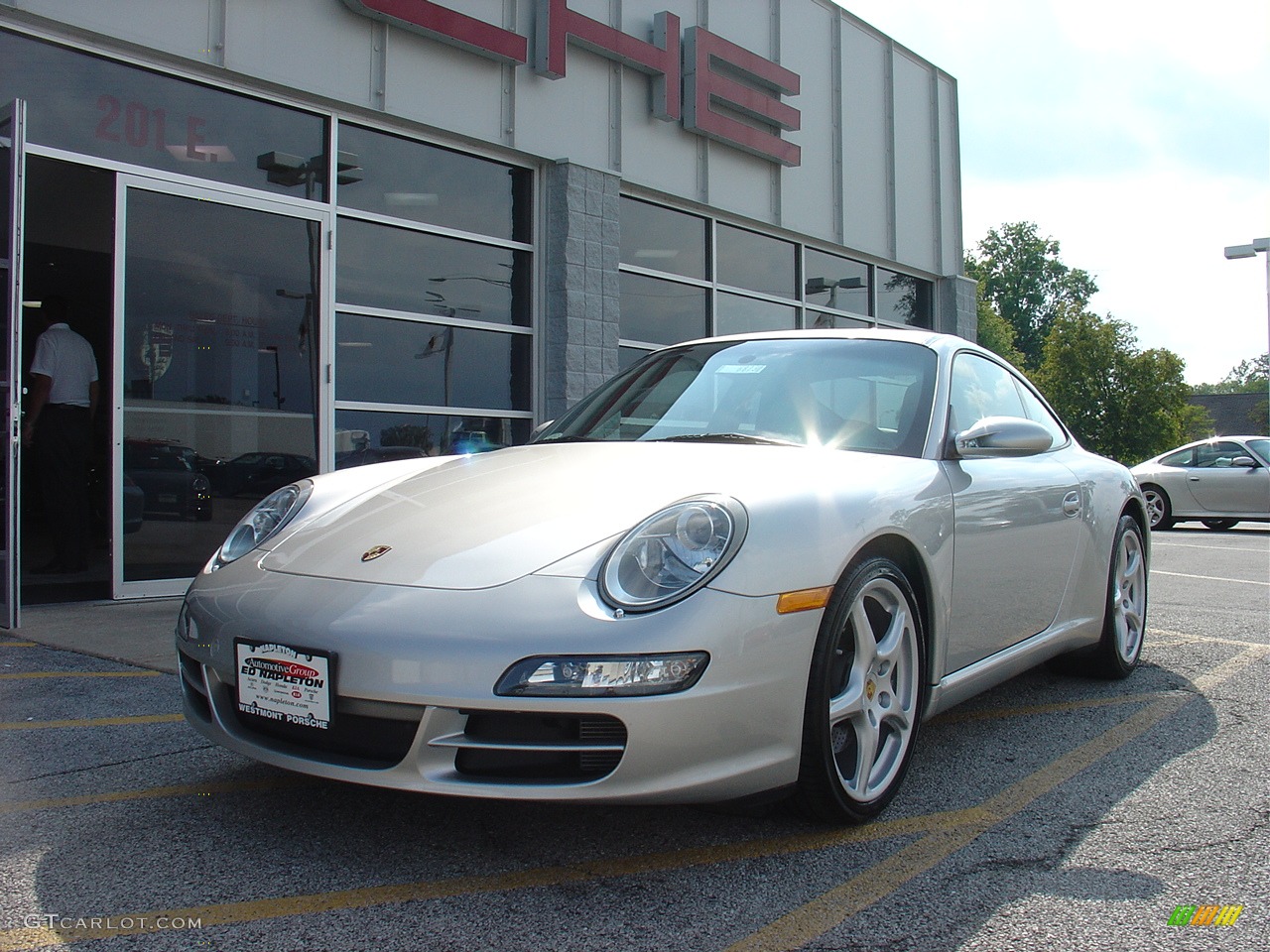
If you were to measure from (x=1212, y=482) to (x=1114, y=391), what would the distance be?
27.4 m

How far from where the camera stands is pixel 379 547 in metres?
2.65

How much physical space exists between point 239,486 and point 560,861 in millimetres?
5206

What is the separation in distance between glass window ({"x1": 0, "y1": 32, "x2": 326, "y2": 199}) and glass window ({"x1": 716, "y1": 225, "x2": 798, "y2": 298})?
15.2 ft

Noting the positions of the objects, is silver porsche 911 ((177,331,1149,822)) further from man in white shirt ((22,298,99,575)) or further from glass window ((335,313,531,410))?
man in white shirt ((22,298,99,575))

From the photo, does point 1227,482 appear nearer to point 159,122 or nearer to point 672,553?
point 159,122

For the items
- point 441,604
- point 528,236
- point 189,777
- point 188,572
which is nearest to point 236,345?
point 188,572

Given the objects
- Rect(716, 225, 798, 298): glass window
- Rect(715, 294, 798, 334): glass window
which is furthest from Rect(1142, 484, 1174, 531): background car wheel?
Rect(716, 225, 798, 298): glass window

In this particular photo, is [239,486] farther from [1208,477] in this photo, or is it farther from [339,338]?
[1208,477]

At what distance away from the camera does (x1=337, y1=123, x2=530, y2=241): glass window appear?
7.75 m

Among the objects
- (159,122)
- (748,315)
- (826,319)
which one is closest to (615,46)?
(748,315)

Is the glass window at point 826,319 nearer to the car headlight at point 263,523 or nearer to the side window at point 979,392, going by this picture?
the side window at point 979,392

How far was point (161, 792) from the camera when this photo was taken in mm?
2912

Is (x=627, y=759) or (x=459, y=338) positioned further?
(x=459, y=338)

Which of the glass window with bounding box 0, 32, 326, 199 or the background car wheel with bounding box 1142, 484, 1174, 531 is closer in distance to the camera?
the glass window with bounding box 0, 32, 326, 199
